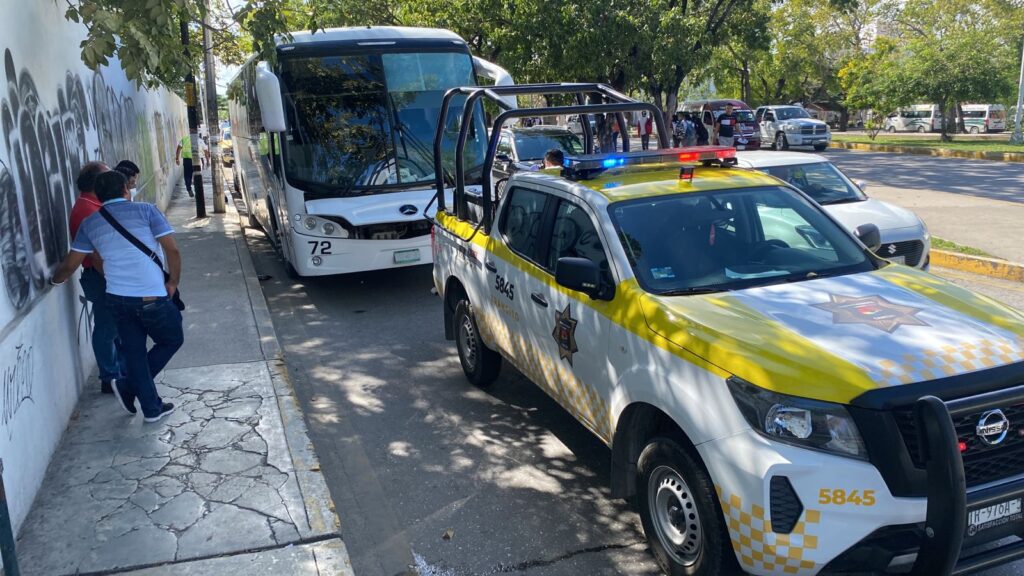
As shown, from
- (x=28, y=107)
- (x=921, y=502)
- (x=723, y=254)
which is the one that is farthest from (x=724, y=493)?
(x=28, y=107)

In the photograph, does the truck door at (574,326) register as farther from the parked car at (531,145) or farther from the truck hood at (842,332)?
the parked car at (531,145)

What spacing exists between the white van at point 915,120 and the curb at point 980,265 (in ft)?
121

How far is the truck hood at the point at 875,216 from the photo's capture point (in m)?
8.16

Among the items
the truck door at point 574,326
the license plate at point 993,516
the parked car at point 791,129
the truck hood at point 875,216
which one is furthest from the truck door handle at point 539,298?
the parked car at point 791,129

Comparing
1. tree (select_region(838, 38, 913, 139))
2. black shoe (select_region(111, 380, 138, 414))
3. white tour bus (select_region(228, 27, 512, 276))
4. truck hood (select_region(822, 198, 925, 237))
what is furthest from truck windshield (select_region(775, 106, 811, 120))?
black shoe (select_region(111, 380, 138, 414))

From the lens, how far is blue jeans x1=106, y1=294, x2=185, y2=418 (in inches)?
211

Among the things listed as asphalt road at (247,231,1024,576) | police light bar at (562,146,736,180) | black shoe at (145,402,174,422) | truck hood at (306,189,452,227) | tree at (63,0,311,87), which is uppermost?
tree at (63,0,311,87)

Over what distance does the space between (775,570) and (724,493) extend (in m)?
0.34

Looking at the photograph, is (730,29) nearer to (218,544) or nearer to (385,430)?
(385,430)

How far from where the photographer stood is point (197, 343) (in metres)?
7.63

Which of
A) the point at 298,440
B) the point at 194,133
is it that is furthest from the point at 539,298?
the point at 194,133

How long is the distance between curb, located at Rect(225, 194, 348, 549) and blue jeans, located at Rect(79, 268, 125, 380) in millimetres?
1160

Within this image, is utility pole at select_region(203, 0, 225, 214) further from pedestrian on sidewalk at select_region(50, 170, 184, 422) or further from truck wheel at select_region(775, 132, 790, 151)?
truck wheel at select_region(775, 132, 790, 151)

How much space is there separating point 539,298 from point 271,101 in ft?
16.6
